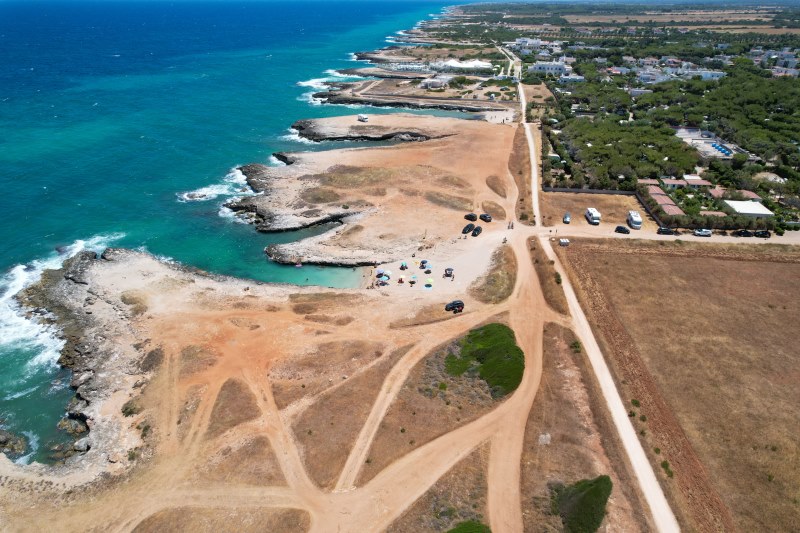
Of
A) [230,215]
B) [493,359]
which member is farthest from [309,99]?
[493,359]

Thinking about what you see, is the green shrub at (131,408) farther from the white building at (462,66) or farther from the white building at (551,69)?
the white building at (551,69)

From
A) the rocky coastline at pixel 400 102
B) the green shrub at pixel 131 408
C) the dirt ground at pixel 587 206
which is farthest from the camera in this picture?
the rocky coastline at pixel 400 102

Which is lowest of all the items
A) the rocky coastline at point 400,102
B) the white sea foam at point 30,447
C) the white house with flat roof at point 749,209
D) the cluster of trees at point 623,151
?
the white sea foam at point 30,447

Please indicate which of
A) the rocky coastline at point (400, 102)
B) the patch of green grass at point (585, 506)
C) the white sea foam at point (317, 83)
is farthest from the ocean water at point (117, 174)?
the patch of green grass at point (585, 506)

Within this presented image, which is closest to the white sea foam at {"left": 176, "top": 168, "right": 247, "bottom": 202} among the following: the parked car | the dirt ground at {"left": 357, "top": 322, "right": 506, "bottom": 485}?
the parked car

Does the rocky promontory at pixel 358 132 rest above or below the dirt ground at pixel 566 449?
above

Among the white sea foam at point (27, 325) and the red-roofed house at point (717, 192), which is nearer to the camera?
the white sea foam at point (27, 325)

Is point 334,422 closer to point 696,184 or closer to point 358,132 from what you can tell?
point 696,184
